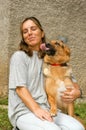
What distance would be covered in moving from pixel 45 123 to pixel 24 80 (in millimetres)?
538

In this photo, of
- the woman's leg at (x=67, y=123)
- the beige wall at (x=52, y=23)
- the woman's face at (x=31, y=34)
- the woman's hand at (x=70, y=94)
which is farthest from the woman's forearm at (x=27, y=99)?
the beige wall at (x=52, y=23)

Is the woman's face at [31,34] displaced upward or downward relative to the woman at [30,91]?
upward

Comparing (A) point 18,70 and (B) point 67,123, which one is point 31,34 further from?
(B) point 67,123

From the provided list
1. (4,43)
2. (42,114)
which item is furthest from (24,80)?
(4,43)

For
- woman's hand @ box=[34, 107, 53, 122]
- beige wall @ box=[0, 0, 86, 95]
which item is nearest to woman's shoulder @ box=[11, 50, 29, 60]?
woman's hand @ box=[34, 107, 53, 122]

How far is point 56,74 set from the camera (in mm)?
4984

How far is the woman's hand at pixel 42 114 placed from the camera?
4410 millimetres

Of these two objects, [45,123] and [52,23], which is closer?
[45,123]

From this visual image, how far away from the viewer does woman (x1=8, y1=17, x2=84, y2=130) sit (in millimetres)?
4441

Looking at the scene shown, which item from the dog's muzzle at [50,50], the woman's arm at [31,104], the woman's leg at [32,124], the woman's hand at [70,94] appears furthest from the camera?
the dog's muzzle at [50,50]

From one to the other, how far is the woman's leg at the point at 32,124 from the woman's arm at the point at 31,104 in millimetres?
52

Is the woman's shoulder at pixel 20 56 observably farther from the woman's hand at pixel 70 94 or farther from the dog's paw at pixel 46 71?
the woman's hand at pixel 70 94

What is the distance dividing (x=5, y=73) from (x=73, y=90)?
3.02 meters

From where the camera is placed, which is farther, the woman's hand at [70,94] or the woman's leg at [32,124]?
the woman's hand at [70,94]
